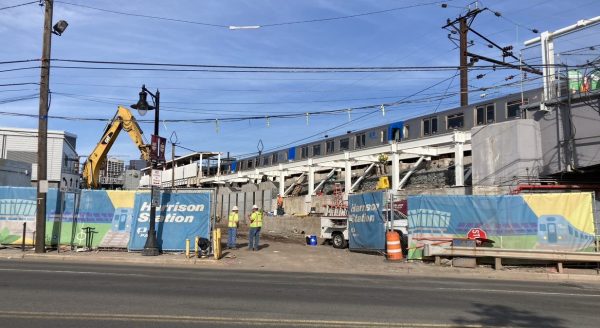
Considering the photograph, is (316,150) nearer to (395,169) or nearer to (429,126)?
(395,169)

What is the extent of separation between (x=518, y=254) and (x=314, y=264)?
664 cm

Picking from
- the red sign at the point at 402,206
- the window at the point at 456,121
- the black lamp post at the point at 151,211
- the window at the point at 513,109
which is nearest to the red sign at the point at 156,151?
the black lamp post at the point at 151,211

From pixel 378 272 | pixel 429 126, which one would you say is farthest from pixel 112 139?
pixel 429 126

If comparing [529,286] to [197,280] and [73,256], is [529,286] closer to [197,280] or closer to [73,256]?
[197,280]

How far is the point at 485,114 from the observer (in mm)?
29500

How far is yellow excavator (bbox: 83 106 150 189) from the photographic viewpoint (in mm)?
25859

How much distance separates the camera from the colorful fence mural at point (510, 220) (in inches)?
679

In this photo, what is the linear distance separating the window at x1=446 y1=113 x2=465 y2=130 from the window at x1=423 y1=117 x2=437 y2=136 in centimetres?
132

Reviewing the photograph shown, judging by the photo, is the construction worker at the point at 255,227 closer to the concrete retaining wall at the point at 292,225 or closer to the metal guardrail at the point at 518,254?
the metal guardrail at the point at 518,254

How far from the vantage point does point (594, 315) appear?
28.8 ft

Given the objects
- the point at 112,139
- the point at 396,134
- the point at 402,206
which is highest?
the point at 396,134

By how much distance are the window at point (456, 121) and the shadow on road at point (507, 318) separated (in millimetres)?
22997

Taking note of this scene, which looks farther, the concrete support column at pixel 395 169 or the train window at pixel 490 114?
the concrete support column at pixel 395 169

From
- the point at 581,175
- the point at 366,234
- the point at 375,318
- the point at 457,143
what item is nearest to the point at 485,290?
the point at 375,318
